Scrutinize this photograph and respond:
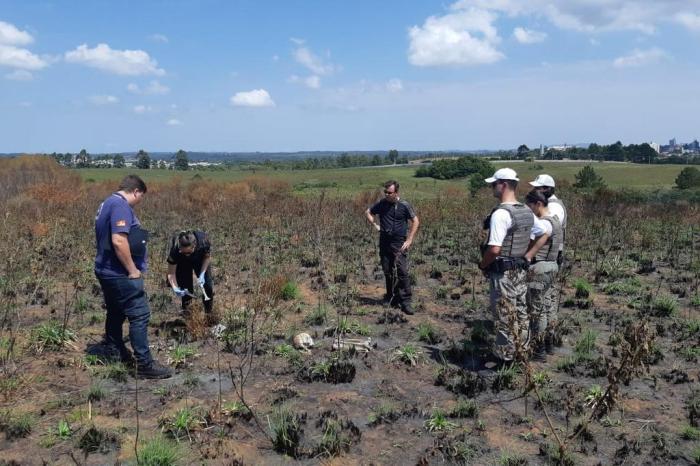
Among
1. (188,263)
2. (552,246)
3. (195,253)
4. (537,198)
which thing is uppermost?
(537,198)

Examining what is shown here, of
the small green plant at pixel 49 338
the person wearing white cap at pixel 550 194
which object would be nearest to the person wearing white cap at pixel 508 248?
the person wearing white cap at pixel 550 194

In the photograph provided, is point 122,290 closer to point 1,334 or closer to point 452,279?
point 1,334

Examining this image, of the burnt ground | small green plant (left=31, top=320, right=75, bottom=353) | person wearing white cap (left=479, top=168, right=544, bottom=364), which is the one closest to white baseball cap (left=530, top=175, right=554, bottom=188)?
person wearing white cap (left=479, top=168, right=544, bottom=364)

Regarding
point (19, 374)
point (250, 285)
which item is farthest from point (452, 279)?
point (19, 374)

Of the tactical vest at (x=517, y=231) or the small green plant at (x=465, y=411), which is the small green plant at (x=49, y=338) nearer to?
the small green plant at (x=465, y=411)

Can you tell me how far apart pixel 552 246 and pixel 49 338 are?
530 centimetres

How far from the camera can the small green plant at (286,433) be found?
12.6 ft

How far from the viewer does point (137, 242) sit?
479cm

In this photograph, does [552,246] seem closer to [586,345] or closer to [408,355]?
[586,345]

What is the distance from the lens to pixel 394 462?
3.75 metres

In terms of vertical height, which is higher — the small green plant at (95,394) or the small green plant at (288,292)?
the small green plant at (288,292)

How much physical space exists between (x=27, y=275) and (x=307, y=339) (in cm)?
559

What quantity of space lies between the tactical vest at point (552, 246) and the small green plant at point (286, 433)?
9.61 ft

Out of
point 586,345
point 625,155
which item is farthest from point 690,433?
point 625,155
